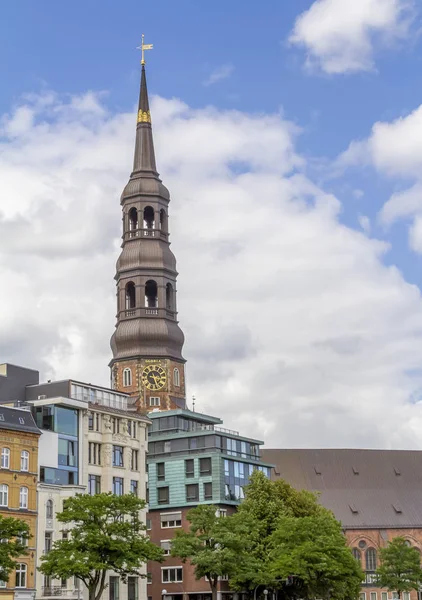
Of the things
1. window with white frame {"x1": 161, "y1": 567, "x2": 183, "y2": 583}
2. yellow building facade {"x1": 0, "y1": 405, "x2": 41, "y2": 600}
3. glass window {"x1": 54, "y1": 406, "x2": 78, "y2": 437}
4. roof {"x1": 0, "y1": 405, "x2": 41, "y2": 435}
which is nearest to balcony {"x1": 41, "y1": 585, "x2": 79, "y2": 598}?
yellow building facade {"x1": 0, "y1": 405, "x2": 41, "y2": 600}

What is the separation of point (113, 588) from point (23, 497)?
12753mm

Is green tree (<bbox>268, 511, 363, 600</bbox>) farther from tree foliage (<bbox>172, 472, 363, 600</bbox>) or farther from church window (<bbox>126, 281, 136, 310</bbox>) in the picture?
church window (<bbox>126, 281, 136, 310</bbox>)

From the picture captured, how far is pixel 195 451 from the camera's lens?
10625cm

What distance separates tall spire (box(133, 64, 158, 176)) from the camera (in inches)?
5507

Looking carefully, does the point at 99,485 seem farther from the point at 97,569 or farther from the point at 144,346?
the point at 144,346

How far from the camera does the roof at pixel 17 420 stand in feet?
257

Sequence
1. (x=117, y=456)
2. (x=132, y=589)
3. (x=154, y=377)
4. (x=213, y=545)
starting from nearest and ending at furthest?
(x=213, y=545) → (x=132, y=589) → (x=117, y=456) → (x=154, y=377)

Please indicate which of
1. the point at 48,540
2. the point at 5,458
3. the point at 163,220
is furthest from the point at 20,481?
the point at 163,220

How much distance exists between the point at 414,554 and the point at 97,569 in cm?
6836

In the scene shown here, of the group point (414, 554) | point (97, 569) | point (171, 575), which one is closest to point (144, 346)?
point (171, 575)

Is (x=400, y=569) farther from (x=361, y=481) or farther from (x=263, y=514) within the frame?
(x=263, y=514)

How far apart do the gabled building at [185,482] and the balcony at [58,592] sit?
21.6 metres

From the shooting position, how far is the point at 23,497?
79188mm

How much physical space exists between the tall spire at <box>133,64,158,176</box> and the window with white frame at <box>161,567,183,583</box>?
5476 centimetres
